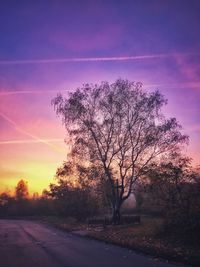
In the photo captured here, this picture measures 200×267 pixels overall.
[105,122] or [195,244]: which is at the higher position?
[105,122]

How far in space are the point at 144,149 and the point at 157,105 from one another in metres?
4.53

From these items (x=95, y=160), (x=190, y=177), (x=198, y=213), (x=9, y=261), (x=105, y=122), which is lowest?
(x=9, y=261)

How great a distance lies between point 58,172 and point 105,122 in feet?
74.6

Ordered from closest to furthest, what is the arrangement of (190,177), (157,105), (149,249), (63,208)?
(149,249), (190,177), (157,105), (63,208)

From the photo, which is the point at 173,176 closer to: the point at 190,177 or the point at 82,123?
the point at 190,177

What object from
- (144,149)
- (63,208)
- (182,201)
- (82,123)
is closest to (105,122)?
(82,123)

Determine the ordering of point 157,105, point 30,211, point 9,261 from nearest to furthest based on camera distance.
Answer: point 9,261 < point 157,105 < point 30,211

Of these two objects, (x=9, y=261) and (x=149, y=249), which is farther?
(x=149, y=249)

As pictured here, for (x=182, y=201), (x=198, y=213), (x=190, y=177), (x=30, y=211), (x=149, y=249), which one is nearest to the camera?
(x=149, y=249)

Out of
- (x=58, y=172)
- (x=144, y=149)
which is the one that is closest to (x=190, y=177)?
(x=144, y=149)

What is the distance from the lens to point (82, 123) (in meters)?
37.7

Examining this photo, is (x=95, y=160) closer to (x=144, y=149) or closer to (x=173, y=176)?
(x=144, y=149)

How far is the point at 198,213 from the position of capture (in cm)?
2020

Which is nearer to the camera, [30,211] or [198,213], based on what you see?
[198,213]
